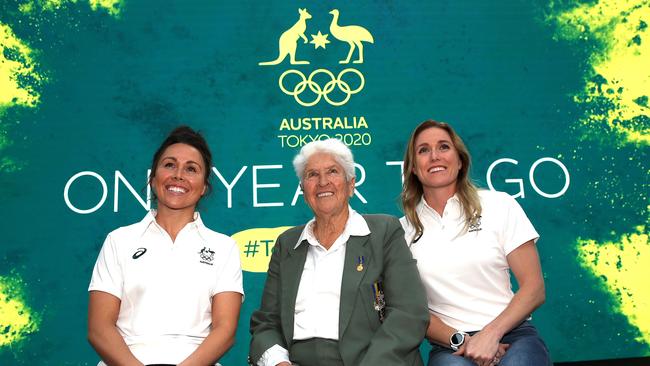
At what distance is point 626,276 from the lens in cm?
390

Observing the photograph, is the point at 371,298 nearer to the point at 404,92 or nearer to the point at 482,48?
the point at 404,92

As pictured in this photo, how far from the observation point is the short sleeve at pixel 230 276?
2475 millimetres

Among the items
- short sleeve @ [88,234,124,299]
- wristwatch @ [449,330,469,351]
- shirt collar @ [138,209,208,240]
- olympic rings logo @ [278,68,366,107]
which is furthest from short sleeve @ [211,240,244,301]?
olympic rings logo @ [278,68,366,107]

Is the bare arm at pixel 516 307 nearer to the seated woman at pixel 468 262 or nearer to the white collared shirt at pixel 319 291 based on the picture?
the seated woman at pixel 468 262

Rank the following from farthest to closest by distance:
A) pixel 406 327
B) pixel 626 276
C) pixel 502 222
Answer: pixel 626 276, pixel 502 222, pixel 406 327

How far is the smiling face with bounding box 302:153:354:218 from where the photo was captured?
2.50m

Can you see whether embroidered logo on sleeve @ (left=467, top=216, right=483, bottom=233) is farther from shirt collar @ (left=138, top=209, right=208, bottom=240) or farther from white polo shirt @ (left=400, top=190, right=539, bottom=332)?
shirt collar @ (left=138, top=209, right=208, bottom=240)

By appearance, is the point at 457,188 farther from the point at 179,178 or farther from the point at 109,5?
the point at 109,5

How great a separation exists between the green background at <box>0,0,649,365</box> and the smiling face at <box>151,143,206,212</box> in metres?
1.30

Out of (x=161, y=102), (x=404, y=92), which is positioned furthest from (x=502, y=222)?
Result: (x=161, y=102)

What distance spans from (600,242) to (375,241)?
6.69ft

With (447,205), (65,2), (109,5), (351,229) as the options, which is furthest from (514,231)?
(65,2)

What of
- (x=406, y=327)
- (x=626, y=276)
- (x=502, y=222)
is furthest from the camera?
(x=626, y=276)

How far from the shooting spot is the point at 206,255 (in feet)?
8.22
